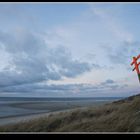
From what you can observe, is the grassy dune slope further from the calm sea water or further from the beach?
the calm sea water

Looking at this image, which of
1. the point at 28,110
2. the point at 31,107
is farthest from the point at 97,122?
the point at 31,107

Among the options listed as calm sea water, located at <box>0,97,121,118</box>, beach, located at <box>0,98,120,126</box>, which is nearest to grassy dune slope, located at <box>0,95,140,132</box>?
beach, located at <box>0,98,120,126</box>

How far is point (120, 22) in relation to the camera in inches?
86.0

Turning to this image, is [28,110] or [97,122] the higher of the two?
[97,122]

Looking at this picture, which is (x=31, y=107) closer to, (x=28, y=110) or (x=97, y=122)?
(x=28, y=110)

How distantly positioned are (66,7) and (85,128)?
170cm

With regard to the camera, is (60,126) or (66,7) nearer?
(66,7)

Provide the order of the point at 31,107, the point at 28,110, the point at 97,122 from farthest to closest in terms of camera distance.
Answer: the point at 31,107, the point at 28,110, the point at 97,122

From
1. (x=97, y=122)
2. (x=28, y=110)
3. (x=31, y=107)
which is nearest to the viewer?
(x=97, y=122)

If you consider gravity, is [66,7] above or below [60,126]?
above

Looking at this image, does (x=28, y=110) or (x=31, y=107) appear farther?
(x=31, y=107)
